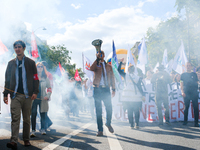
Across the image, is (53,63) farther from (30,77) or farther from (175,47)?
(30,77)

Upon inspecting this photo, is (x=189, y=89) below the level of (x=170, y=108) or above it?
above

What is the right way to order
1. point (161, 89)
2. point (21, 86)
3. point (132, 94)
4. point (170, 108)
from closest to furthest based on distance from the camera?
point (21, 86), point (132, 94), point (161, 89), point (170, 108)

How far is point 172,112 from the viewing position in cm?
893

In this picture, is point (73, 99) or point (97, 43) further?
point (73, 99)

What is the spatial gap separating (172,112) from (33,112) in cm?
530

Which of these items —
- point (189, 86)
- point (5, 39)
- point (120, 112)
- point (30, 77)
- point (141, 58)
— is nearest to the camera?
point (30, 77)

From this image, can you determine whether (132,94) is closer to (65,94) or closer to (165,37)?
(65,94)

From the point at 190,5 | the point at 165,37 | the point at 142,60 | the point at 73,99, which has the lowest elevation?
the point at 73,99

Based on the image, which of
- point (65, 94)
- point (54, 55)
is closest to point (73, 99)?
point (65, 94)

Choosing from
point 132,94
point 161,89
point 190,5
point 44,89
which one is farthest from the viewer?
point 190,5

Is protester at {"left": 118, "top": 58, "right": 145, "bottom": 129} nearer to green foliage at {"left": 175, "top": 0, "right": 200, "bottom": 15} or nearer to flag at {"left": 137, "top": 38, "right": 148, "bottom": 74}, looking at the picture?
flag at {"left": 137, "top": 38, "right": 148, "bottom": 74}

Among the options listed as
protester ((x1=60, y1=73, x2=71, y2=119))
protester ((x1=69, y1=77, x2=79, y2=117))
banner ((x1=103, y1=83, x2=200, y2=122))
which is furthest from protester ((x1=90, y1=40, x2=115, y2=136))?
protester ((x1=69, y1=77, x2=79, y2=117))

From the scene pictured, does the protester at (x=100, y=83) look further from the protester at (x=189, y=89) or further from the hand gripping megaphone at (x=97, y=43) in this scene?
the protester at (x=189, y=89)

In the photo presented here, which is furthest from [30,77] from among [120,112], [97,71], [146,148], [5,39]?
[120,112]
